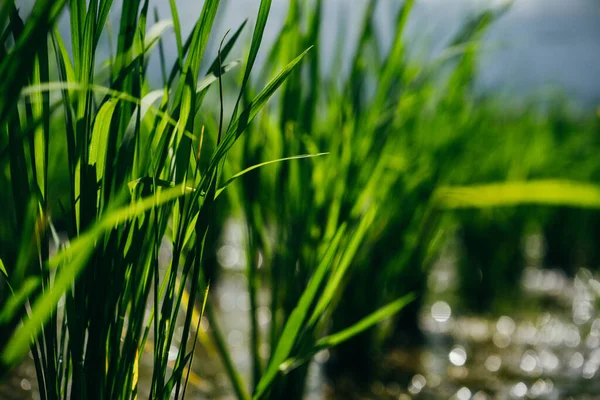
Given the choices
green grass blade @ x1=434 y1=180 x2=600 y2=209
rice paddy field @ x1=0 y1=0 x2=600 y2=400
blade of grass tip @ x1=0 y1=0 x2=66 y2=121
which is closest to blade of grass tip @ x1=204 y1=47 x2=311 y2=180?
rice paddy field @ x1=0 y1=0 x2=600 y2=400

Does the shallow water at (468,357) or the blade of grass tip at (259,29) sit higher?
the blade of grass tip at (259,29)

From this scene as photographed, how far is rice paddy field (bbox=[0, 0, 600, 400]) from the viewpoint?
0.48 meters

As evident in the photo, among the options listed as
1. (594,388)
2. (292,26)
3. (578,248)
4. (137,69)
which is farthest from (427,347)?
(578,248)

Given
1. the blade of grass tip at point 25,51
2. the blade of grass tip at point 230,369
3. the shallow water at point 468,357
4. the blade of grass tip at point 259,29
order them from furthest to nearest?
the shallow water at point 468,357, the blade of grass tip at point 230,369, the blade of grass tip at point 259,29, the blade of grass tip at point 25,51

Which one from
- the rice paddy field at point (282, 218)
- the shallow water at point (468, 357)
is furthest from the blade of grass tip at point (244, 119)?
the shallow water at point (468, 357)

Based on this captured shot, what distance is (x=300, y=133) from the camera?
0.87 m

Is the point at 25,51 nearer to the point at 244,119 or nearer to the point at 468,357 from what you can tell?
the point at 244,119

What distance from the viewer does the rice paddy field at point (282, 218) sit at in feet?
1.57

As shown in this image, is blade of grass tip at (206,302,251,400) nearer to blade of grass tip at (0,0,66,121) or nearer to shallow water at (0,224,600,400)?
Result: shallow water at (0,224,600,400)

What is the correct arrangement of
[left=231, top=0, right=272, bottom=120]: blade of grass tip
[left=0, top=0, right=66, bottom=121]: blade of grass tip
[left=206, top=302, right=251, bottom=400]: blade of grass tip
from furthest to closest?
[left=206, top=302, right=251, bottom=400]: blade of grass tip → [left=231, top=0, right=272, bottom=120]: blade of grass tip → [left=0, top=0, right=66, bottom=121]: blade of grass tip

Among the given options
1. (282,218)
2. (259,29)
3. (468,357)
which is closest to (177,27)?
(259,29)

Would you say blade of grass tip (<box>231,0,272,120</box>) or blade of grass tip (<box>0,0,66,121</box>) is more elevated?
blade of grass tip (<box>231,0,272,120</box>)

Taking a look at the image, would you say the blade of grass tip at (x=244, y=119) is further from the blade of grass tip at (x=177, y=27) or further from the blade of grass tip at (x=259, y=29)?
the blade of grass tip at (x=177, y=27)

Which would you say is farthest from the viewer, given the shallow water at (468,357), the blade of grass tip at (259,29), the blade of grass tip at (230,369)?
the shallow water at (468,357)
